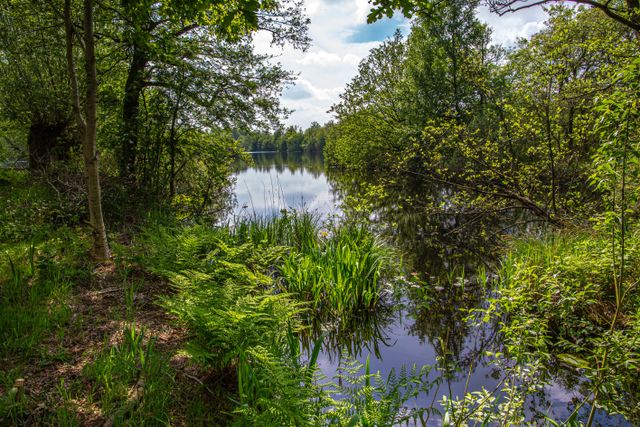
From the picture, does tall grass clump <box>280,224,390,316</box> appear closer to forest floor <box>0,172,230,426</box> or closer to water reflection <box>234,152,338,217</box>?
forest floor <box>0,172,230,426</box>

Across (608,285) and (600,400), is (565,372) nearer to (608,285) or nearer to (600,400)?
(600,400)

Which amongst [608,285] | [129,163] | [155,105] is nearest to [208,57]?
[155,105]

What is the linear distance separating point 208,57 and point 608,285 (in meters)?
8.79

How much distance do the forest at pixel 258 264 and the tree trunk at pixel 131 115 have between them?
53mm

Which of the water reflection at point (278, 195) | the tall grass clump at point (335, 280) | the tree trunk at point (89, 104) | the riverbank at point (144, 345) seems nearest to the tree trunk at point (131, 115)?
the water reflection at point (278, 195)

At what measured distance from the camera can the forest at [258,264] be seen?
249cm

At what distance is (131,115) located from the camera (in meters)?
8.20

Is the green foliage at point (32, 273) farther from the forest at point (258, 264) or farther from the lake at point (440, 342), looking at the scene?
the lake at point (440, 342)

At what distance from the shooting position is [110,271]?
4.36 metres

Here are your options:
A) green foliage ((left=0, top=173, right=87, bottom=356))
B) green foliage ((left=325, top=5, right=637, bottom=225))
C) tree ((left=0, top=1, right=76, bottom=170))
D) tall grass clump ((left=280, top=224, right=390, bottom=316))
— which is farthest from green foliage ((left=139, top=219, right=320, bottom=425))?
tree ((left=0, top=1, right=76, bottom=170))

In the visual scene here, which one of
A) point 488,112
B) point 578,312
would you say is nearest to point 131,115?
point 578,312

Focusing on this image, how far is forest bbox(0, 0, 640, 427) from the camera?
2.49 metres

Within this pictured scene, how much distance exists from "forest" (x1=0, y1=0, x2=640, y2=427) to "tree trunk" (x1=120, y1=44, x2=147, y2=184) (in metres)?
0.05

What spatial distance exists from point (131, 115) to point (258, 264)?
18.1 ft
